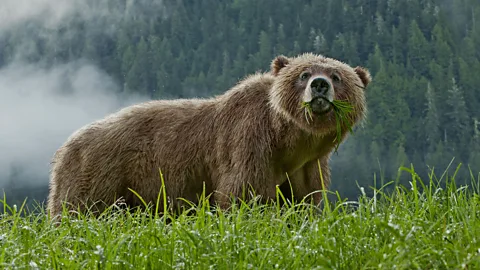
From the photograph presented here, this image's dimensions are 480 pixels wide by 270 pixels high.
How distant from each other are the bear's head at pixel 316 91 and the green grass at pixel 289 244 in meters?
2.04

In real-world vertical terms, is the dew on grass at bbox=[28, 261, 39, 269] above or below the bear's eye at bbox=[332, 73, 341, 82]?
below

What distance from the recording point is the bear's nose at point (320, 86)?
7.20 metres

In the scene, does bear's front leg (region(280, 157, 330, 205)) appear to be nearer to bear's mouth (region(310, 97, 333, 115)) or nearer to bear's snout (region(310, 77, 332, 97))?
bear's mouth (region(310, 97, 333, 115))

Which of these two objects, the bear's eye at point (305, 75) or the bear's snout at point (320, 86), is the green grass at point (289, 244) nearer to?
the bear's snout at point (320, 86)

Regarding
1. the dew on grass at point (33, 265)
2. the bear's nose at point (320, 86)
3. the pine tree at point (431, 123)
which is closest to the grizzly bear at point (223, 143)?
the bear's nose at point (320, 86)

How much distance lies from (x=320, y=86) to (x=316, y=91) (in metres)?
0.05

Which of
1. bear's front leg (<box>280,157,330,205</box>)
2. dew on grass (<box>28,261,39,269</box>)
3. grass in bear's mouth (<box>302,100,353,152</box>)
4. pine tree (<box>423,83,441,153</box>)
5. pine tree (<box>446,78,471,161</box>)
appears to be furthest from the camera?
pine tree (<box>446,78,471,161</box>)

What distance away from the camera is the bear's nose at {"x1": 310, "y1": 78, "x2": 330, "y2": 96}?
23.6ft

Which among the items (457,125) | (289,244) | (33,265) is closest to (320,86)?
(289,244)

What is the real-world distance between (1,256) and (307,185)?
3917mm

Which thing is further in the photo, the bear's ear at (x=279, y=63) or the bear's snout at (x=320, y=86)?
the bear's ear at (x=279, y=63)

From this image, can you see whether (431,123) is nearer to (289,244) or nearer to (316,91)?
(316,91)

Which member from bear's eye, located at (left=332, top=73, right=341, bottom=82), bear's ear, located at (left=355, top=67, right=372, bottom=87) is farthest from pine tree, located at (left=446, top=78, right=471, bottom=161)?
bear's eye, located at (left=332, top=73, right=341, bottom=82)

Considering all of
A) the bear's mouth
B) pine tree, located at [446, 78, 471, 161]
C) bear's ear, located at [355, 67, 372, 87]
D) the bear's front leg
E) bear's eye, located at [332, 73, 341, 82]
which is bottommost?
pine tree, located at [446, 78, 471, 161]
